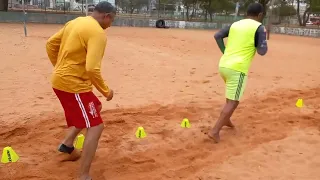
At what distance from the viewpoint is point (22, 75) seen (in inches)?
387

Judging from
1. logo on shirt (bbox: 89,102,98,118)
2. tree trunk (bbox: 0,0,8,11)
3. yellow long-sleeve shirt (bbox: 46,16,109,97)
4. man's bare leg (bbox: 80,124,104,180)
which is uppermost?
tree trunk (bbox: 0,0,8,11)

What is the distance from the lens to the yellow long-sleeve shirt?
3488mm

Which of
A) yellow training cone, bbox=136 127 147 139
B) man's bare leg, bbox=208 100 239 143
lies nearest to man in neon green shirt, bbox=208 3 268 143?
man's bare leg, bbox=208 100 239 143

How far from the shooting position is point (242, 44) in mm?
5059

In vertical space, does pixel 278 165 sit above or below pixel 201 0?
below

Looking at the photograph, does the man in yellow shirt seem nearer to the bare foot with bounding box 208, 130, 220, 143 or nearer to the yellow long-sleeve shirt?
the yellow long-sleeve shirt

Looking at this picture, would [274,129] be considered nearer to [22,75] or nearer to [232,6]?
[22,75]

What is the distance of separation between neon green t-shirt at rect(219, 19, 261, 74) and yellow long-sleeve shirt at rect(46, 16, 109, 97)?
2099 mm

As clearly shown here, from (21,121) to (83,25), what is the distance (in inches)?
124

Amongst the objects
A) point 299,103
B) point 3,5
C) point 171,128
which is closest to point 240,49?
point 171,128

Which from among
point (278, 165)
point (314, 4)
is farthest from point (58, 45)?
point (314, 4)

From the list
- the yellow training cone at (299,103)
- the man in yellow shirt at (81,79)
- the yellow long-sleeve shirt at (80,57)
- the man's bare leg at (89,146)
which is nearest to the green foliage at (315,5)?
the yellow training cone at (299,103)

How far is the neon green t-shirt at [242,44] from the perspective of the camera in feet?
16.4

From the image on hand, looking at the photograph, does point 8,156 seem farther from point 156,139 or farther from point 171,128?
point 171,128
